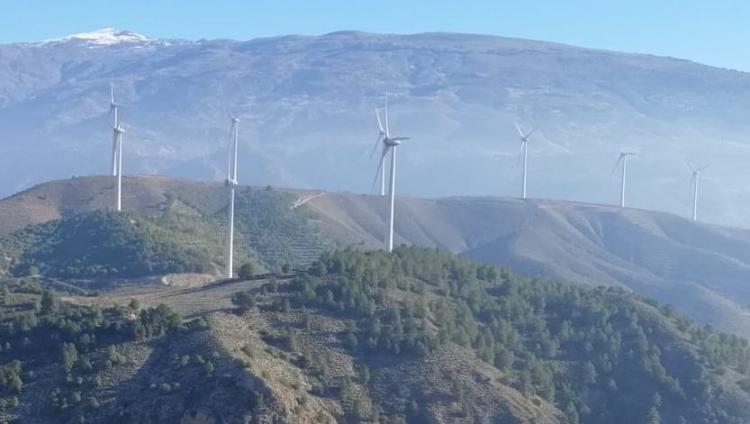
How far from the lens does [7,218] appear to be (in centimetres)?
14875

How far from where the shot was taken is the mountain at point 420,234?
14800 centimetres

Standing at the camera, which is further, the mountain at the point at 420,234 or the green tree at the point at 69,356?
the mountain at the point at 420,234

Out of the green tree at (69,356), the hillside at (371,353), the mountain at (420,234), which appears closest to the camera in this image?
the hillside at (371,353)

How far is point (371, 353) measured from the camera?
79.1 m

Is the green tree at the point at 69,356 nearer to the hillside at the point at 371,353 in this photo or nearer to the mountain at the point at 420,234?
the hillside at the point at 371,353

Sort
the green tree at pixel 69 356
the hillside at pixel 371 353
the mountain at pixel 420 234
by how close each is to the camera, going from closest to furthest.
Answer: the hillside at pixel 371 353 → the green tree at pixel 69 356 → the mountain at pixel 420 234

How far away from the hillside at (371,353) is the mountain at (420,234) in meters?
39.4

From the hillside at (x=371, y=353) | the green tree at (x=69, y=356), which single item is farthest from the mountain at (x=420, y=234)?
the green tree at (x=69, y=356)

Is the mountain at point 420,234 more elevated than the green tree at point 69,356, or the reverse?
the green tree at point 69,356

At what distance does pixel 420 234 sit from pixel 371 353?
103591 millimetres

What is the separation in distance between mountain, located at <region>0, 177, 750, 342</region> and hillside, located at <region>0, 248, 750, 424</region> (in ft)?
129

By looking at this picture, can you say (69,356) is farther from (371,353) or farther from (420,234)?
(420,234)

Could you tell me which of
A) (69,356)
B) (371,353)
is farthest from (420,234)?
(69,356)

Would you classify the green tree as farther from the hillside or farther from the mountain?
the mountain
